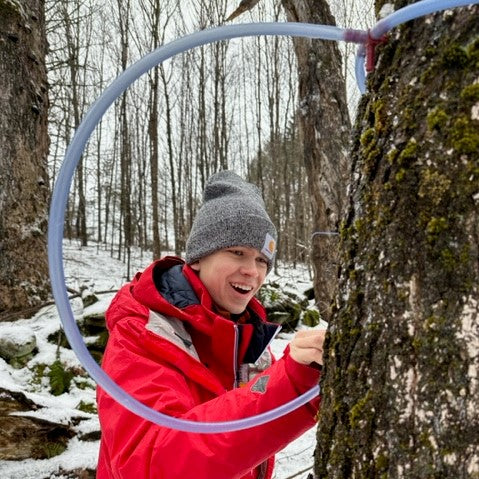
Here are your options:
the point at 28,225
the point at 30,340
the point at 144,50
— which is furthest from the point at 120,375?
the point at 144,50

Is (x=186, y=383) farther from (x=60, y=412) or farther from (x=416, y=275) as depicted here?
(x=60, y=412)

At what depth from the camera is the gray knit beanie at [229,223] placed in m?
1.48

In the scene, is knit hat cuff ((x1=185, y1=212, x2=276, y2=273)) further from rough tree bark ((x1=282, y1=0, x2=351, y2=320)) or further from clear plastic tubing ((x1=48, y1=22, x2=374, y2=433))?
rough tree bark ((x1=282, y1=0, x2=351, y2=320))

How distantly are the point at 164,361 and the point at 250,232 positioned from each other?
0.57 meters

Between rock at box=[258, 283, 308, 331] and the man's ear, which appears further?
rock at box=[258, 283, 308, 331]

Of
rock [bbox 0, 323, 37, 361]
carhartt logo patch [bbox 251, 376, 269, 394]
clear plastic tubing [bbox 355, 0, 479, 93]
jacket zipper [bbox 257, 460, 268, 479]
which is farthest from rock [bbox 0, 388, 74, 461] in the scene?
clear plastic tubing [bbox 355, 0, 479, 93]

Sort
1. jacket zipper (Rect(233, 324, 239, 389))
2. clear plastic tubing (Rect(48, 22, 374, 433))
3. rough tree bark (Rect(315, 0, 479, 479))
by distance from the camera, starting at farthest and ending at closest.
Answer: jacket zipper (Rect(233, 324, 239, 389))
clear plastic tubing (Rect(48, 22, 374, 433))
rough tree bark (Rect(315, 0, 479, 479))

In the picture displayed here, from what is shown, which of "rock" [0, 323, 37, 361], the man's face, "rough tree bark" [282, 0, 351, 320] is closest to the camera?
the man's face

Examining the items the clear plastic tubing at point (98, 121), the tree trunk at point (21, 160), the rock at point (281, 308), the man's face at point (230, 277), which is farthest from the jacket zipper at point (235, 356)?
the rock at point (281, 308)

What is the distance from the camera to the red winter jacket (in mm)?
865

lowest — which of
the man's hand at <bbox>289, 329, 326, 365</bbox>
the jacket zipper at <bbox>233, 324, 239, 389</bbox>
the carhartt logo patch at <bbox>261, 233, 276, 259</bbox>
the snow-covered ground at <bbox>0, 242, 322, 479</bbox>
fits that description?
the snow-covered ground at <bbox>0, 242, 322, 479</bbox>

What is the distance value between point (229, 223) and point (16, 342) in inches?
138

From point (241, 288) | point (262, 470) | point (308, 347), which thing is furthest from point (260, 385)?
point (262, 470)

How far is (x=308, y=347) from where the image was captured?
853 millimetres
